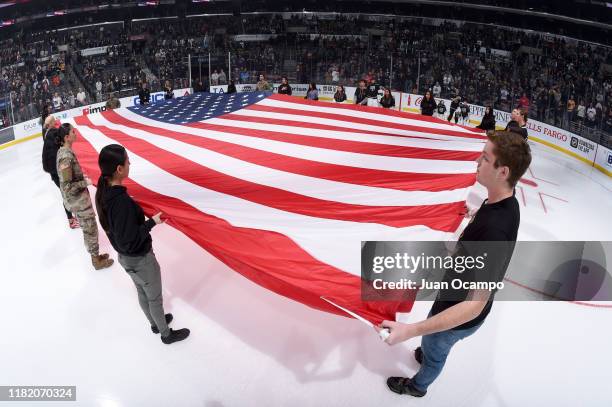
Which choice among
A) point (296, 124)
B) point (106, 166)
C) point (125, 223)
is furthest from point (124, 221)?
point (296, 124)

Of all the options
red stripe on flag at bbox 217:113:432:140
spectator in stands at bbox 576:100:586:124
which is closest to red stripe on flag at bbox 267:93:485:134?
red stripe on flag at bbox 217:113:432:140

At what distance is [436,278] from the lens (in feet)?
9.41

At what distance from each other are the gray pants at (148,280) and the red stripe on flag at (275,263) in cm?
40

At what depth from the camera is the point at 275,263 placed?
317 cm

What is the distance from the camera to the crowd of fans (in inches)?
474

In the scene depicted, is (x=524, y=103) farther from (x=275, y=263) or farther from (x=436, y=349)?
(x=275, y=263)

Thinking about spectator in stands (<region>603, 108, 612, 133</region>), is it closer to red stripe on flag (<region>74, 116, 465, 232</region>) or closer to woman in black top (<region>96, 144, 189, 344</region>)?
red stripe on flag (<region>74, 116, 465, 232</region>)

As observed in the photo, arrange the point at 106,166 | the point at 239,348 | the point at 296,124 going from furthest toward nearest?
1. the point at 296,124
2. the point at 239,348
3. the point at 106,166

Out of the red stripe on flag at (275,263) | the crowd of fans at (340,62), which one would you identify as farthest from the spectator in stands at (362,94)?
the red stripe on flag at (275,263)

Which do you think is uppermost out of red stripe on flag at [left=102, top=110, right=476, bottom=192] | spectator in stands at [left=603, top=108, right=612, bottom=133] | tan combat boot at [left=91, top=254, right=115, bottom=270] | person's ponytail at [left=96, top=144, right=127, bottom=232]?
person's ponytail at [left=96, top=144, right=127, bottom=232]

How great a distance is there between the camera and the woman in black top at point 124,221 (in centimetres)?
304

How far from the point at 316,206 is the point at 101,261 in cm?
285

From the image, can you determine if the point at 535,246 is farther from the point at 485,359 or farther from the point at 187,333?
the point at 187,333

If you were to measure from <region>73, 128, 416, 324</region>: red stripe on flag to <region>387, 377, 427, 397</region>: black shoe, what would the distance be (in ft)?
3.02
